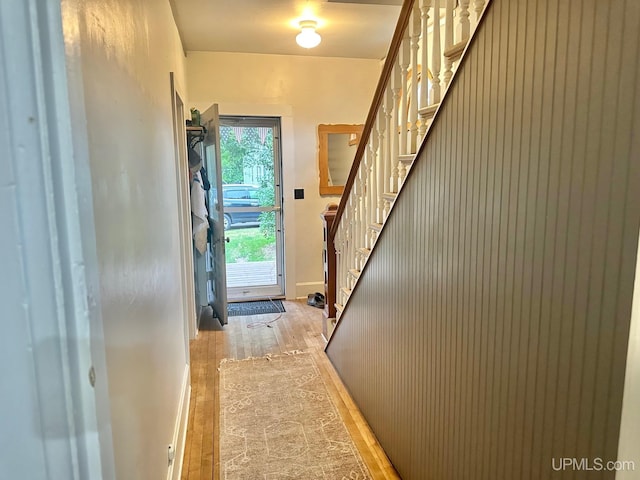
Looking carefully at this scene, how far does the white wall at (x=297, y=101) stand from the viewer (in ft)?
14.3

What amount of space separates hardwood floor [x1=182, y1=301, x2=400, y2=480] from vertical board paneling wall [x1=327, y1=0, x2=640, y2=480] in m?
0.53

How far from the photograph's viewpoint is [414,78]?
1812mm

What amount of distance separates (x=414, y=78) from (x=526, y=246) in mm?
1017

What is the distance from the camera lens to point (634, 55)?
80 cm

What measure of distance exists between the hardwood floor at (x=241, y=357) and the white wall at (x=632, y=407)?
1.32 meters

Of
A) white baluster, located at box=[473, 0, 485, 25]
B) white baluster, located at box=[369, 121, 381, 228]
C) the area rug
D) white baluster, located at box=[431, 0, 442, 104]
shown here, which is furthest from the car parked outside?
white baluster, located at box=[473, 0, 485, 25]

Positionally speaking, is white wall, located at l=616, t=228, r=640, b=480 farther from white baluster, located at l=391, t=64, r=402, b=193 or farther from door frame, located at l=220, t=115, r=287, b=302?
door frame, located at l=220, t=115, r=287, b=302

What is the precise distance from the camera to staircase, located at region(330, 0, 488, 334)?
1.57 metres

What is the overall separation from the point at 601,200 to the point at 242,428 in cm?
212

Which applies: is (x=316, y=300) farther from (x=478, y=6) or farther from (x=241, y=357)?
(x=478, y=6)

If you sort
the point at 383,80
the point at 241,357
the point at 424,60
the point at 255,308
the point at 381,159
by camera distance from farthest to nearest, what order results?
the point at 255,308
the point at 241,357
the point at 381,159
the point at 383,80
the point at 424,60

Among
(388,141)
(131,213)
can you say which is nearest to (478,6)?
(388,141)

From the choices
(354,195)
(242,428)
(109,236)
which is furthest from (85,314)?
(354,195)

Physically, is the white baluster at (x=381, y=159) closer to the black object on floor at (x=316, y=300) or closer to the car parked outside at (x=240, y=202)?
Result: the black object on floor at (x=316, y=300)
